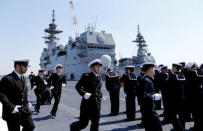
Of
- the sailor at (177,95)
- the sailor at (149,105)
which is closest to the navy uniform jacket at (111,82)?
the sailor at (177,95)

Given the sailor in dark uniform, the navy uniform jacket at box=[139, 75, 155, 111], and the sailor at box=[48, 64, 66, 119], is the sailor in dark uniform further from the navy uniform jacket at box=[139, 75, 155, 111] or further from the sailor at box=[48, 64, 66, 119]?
the sailor at box=[48, 64, 66, 119]

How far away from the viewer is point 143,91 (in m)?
3.37

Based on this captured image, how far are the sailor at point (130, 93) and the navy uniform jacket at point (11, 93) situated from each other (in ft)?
12.8

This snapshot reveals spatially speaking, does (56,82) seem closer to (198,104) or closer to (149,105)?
(149,105)

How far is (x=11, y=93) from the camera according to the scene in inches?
112

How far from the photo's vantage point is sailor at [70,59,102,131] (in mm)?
3631

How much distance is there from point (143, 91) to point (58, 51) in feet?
161

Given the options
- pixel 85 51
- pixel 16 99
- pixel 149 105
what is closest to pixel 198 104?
pixel 149 105

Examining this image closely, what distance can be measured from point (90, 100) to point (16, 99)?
1430 mm

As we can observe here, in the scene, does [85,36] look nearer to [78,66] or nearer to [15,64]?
[78,66]

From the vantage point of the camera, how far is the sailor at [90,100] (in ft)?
11.9

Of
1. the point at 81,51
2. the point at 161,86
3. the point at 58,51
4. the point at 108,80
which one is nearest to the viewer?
the point at 161,86

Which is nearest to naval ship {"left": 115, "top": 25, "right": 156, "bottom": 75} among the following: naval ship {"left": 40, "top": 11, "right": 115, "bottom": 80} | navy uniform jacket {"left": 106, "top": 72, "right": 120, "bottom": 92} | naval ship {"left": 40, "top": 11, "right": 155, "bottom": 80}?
naval ship {"left": 40, "top": 11, "right": 155, "bottom": 80}

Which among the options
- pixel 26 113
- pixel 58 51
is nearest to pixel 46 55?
pixel 58 51
